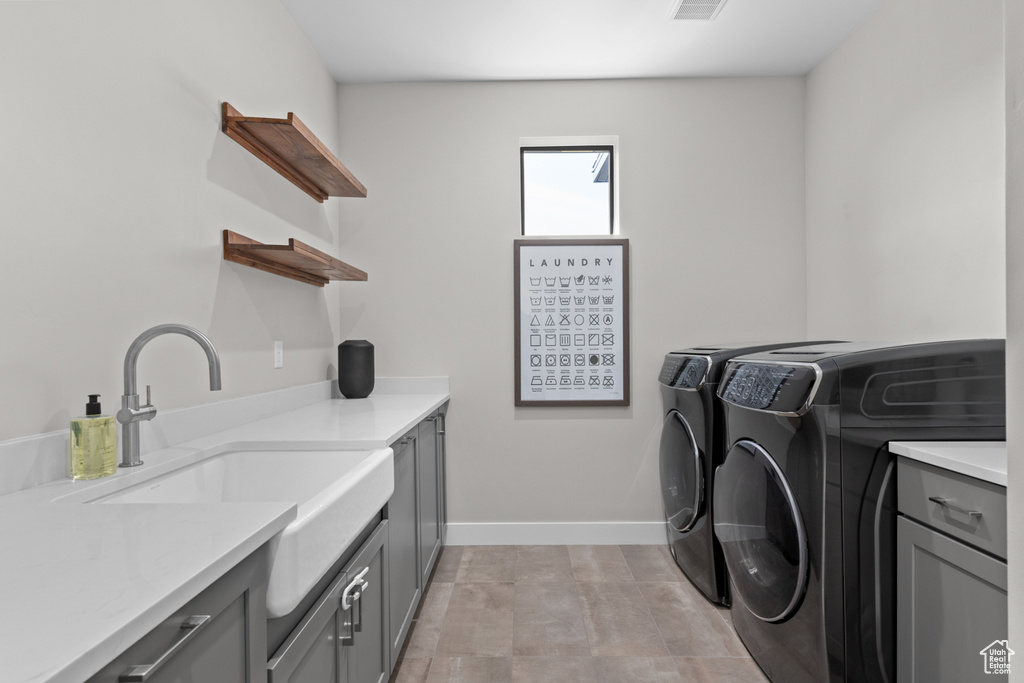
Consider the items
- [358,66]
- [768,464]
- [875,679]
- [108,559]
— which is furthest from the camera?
Answer: [358,66]

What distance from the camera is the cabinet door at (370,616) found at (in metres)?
1.25

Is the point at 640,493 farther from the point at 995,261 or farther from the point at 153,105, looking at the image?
the point at 153,105

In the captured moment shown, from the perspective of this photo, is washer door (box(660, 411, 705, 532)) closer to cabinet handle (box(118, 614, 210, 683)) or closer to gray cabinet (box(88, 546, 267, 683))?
gray cabinet (box(88, 546, 267, 683))

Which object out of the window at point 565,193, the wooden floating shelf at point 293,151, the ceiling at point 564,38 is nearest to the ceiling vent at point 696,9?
the ceiling at point 564,38

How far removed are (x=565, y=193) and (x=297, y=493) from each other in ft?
7.52

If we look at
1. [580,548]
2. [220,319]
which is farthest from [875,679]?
[220,319]

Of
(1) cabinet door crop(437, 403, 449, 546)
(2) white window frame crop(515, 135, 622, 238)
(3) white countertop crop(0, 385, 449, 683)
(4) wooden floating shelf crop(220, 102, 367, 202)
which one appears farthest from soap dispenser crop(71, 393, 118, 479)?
(2) white window frame crop(515, 135, 622, 238)

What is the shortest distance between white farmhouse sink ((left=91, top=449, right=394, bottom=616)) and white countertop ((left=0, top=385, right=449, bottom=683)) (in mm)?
47

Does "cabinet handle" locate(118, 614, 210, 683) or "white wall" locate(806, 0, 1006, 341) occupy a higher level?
"white wall" locate(806, 0, 1006, 341)

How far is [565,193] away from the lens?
121 inches

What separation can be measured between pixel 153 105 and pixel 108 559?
4.27 feet

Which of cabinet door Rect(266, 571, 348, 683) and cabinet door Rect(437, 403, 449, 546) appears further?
cabinet door Rect(437, 403, 449, 546)

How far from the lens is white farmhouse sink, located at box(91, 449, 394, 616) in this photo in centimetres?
83

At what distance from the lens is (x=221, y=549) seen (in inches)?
26.6
